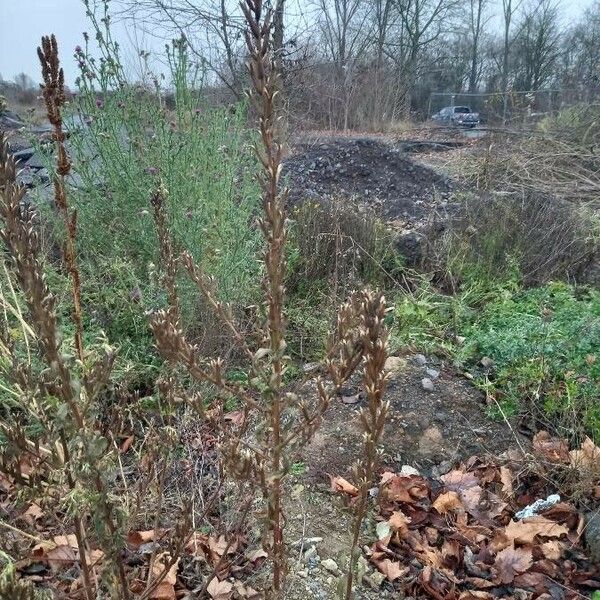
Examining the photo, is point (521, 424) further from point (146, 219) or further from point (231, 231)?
point (146, 219)

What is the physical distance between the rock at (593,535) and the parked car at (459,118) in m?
17.0

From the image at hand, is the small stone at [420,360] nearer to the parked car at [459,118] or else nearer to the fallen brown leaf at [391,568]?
the fallen brown leaf at [391,568]

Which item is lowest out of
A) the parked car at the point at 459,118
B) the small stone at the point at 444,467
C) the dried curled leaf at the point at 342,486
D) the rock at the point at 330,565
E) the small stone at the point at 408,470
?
the small stone at the point at 444,467

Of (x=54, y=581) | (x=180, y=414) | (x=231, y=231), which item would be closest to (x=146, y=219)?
(x=231, y=231)

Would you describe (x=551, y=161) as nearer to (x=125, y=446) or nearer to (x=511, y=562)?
(x=511, y=562)

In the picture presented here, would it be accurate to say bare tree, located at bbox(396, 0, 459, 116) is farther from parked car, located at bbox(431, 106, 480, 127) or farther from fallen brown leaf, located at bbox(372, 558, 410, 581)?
fallen brown leaf, located at bbox(372, 558, 410, 581)

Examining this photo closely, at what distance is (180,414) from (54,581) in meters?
0.97

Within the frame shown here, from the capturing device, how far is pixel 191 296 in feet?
11.3

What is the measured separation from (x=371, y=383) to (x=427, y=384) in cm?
238

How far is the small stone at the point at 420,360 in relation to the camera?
3.55 metres

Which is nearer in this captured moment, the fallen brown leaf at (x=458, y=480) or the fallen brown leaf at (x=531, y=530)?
the fallen brown leaf at (x=531, y=530)

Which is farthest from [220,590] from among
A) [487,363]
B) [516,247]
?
[516,247]

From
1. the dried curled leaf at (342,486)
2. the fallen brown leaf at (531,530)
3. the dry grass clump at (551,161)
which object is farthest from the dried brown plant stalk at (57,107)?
the dry grass clump at (551,161)

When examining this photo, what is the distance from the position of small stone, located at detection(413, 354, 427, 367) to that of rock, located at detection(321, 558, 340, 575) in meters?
1.61
